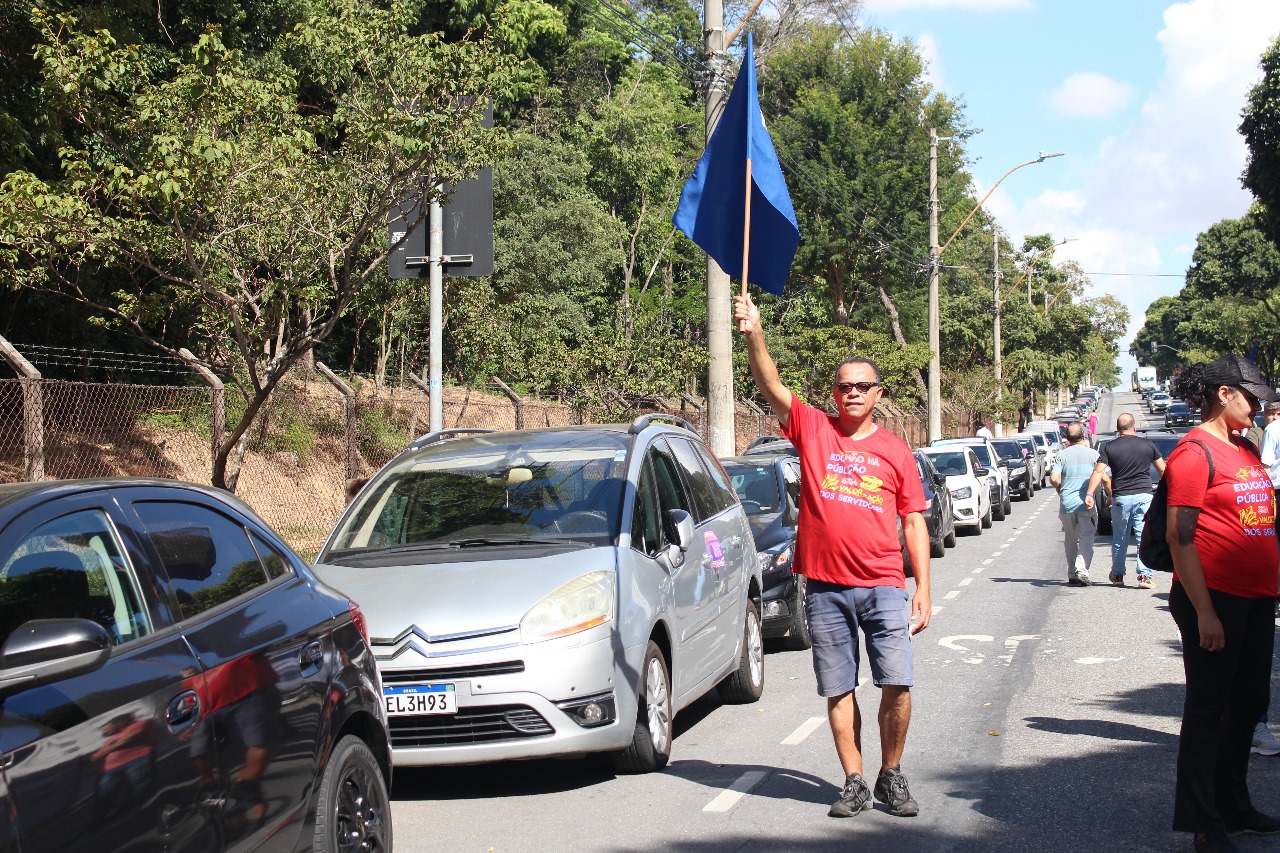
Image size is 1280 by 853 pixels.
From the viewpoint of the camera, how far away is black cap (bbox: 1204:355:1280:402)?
575cm

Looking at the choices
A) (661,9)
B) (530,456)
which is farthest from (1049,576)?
(661,9)

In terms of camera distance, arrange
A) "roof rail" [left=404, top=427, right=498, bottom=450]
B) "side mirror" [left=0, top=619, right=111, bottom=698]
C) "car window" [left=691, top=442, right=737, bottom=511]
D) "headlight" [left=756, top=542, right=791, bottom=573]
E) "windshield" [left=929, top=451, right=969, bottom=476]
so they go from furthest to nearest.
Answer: "windshield" [left=929, top=451, right=969, bottom=476] < "headlight" [left=756, top=542, right=791, bottom=573] < "car window" [left=691, top=442, right=737, bottom=511] < "roof rail" [left=404, top=427, right=498, bottom=450] < "side mirror" [left=0, top=619, right=111, bottom=698]

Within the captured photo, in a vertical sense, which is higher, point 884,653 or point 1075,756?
point 884,653

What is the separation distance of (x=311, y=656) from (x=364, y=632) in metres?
0.56

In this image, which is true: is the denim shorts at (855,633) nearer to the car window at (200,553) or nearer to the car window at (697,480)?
the car window at (697,480)

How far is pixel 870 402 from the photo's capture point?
6113 millimetres

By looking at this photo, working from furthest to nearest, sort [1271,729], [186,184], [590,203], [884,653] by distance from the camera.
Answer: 1. [590,203]
2. [186,184]
3. [1271,729]
4. [884,653]

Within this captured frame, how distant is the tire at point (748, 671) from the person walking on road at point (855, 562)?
2.76m

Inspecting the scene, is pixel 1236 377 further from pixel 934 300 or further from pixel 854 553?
pixel 934 300

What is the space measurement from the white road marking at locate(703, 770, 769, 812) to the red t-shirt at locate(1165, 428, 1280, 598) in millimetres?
2349

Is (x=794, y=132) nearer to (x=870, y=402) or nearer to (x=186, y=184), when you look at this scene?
(x=186, y=184)

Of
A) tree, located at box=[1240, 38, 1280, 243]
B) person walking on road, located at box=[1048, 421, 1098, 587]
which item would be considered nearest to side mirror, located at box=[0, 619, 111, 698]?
person walking on road, located at box=[1048, 421, 1098, 587]

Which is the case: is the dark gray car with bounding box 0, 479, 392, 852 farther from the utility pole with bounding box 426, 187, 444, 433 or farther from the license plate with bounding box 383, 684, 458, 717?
the utility pole with bounding box 426, 187, 444, 433

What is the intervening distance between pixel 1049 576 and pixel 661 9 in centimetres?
4076
